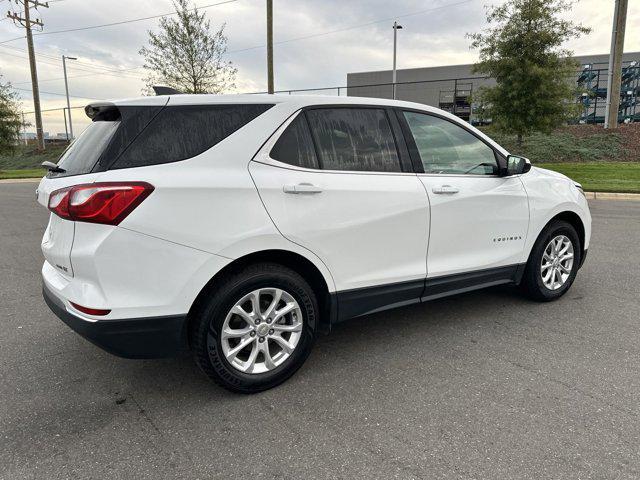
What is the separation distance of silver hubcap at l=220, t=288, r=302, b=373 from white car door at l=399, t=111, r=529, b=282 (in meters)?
1.12

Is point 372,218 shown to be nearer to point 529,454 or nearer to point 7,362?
point 529,454

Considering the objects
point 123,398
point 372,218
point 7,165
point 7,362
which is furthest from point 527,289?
point 7,165

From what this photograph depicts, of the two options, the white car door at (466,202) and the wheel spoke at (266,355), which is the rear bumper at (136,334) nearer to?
the wheel spoke at (266,355)

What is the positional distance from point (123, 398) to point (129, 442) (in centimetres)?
47

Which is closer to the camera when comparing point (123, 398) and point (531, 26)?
point (123, 398)

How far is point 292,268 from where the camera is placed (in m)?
2.86

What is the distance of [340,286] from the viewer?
2.95 m

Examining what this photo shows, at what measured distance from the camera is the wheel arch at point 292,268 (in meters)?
2.57

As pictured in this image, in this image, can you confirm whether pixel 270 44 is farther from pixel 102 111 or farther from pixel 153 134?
pixel 153 134

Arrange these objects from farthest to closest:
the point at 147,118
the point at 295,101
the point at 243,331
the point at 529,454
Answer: the point at 295,101 < the point at 243,331 < the point at 147,118 < the point at 529,454

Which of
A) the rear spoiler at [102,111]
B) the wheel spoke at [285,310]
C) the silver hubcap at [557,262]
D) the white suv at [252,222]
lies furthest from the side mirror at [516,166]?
the rear spoiler at [102,111]

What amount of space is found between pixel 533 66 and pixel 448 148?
39.8 feet

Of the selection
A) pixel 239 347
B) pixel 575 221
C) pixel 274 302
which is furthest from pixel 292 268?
pixel 575 221

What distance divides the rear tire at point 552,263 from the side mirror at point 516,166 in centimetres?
67
